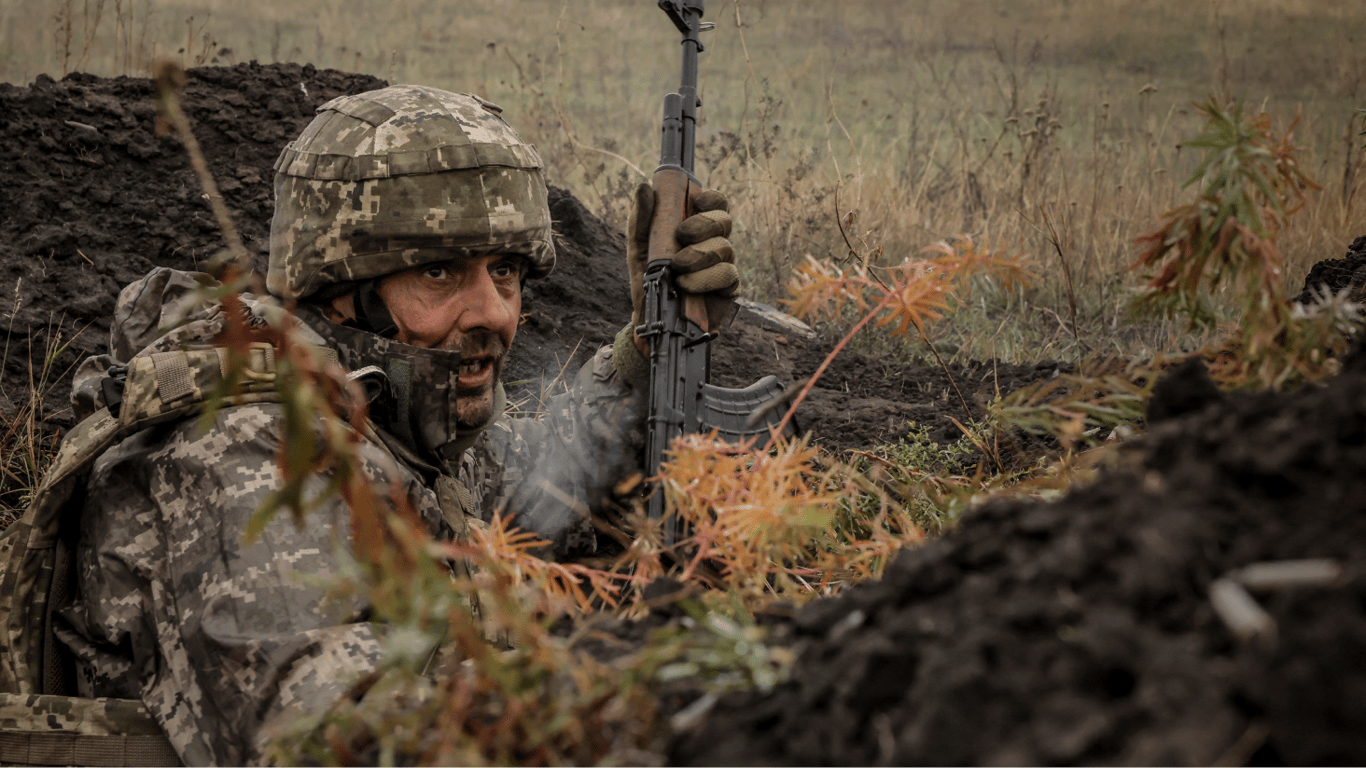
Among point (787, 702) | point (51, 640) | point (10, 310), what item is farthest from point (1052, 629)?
point (10, 310)

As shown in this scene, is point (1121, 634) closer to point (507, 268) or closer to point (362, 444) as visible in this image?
point (362, 444)

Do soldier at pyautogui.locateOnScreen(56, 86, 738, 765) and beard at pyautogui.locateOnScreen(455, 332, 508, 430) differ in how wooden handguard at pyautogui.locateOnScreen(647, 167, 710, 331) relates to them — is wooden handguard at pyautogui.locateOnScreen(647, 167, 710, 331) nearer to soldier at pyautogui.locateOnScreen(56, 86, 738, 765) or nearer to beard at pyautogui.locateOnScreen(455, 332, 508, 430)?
soldier at pyautogui.locateOnScreen(56, 86, 738, 765)

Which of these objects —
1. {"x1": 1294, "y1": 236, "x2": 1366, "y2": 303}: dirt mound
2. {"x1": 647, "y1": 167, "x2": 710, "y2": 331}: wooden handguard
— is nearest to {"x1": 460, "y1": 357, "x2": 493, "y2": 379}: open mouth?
{"x1": 647, "y1": 167, "x2": 710, "y2": 331}: wooden handguard

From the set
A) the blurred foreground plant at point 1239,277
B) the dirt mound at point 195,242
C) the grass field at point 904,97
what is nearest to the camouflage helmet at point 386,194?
the grass field at point 904,97

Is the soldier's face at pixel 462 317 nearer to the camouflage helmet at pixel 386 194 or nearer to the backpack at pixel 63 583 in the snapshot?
the camouflage helmet at pixel 386 194

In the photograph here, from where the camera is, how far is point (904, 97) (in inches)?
553

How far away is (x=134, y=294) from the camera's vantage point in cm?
204

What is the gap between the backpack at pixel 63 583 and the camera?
62.1 inches

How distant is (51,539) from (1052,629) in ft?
6.13

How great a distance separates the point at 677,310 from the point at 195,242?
121 inches

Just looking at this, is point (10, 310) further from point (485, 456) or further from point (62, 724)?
point (62, 724)

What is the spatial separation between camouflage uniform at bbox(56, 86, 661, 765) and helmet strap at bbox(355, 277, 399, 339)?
50 millimetres

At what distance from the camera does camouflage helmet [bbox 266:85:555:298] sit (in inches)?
80.0

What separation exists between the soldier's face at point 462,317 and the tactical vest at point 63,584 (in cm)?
46
